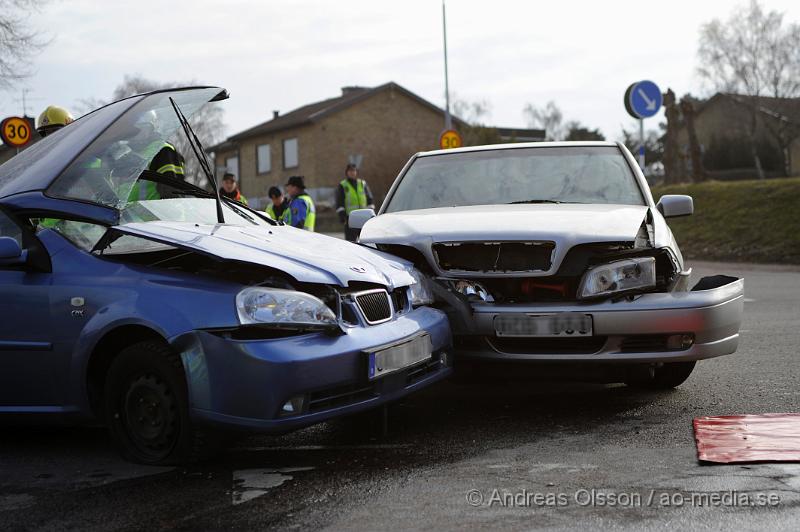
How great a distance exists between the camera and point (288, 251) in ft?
15.1

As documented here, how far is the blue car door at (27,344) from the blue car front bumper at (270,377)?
800mm

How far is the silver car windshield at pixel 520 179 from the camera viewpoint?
6.42 meters

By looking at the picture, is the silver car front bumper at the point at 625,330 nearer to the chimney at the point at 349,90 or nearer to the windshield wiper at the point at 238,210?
the windshield wiper at the point at 238,210

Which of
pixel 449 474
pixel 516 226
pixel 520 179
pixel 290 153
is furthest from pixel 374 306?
pixel 290 153

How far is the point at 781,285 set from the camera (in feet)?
43.2

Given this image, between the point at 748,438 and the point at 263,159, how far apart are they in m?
52.8

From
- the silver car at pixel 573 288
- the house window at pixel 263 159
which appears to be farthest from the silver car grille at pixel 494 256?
the house window at pixel 263 159

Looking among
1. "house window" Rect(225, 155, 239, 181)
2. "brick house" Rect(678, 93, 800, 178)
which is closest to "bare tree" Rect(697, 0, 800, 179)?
"brick house" Rect(678, 93, 800, 178)

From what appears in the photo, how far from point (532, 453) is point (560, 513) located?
90cm

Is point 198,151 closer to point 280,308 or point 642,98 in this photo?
point 280,308

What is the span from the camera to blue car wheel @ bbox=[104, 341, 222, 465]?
4172 mm

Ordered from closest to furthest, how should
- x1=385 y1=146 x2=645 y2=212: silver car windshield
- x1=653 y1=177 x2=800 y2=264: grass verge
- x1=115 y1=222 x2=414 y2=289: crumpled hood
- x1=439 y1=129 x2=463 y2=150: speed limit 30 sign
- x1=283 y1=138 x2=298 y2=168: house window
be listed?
x1=115 y1=222 x2=414 y2=289: crumpled hood, x1=385 y1=146 x2=645 y2=212: silver car windshield, x1=653 y1=177 x2=800 y2=264: grass verge, x1=439 y1=129 x2=463 y2=150: speed limit 30 sign, x1=283 y1=138 x2=298 y2=168: house window

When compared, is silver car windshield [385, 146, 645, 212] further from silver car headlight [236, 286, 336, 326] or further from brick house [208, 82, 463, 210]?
brick house [208, 82, 463, 210]

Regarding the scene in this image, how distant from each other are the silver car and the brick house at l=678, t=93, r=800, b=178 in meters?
54.2
